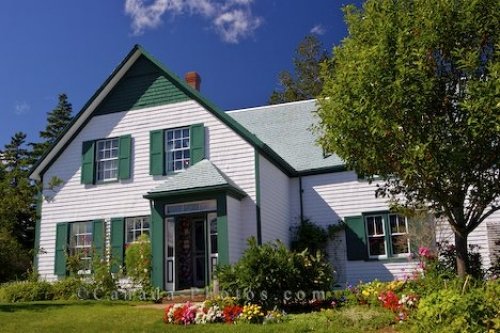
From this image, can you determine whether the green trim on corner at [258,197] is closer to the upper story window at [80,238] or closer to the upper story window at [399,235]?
the upper story window at [399,235]

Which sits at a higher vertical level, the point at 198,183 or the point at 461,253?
the point at 198,183

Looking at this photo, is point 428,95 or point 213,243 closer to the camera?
point 428,95

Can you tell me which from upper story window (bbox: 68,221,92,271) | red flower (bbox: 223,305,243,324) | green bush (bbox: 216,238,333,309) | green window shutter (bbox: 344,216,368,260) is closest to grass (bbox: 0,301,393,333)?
red flower (bbox: 223,305,243,324)

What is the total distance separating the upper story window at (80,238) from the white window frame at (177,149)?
3.75 metres

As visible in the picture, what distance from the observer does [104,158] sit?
18.9 meters

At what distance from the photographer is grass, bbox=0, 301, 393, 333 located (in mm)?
9195

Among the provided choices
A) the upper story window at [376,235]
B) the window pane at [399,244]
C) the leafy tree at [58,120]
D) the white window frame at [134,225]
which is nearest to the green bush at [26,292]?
the white window frame at [134,225]

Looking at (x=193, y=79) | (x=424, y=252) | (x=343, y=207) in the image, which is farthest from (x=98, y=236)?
(x=424, y=252)

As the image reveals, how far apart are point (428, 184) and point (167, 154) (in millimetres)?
10644

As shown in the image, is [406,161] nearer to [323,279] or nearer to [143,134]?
[323,279]

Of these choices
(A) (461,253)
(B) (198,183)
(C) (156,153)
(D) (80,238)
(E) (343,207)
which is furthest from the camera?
(D) (80,238)

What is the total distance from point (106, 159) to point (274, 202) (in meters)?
6.39

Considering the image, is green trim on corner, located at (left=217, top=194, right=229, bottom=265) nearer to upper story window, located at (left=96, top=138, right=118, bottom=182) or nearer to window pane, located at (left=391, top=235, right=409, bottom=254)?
upper story window, located at (left=96, top=138, right=118, bottom=182)

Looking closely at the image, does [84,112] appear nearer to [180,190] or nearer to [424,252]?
[180,190]
